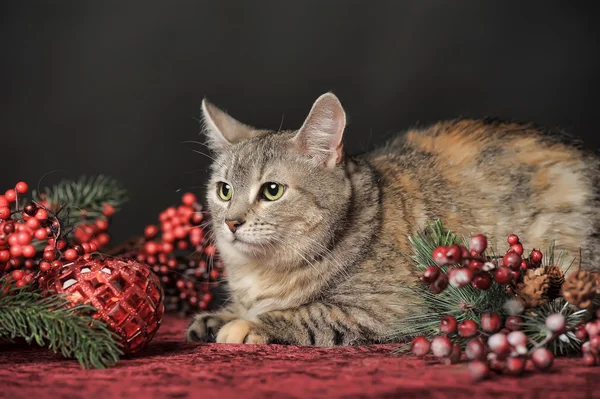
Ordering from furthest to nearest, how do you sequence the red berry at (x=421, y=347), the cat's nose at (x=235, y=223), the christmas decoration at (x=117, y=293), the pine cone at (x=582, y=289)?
the cat's nose at (x=235, y=223) → the christmas decoration at (x=117, y=293) → the red berry at (x=421, y=347) → the pine cone at (x=582, y=289)

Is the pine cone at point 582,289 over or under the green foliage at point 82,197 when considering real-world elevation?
under

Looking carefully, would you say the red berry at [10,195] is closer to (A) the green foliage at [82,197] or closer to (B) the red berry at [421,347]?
(A) the green foliage at [82,197]

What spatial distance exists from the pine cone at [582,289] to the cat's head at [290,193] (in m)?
0.74

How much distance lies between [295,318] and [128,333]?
461 mm

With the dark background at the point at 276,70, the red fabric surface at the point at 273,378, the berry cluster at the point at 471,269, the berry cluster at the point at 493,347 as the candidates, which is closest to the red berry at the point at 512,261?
the berry cluster at the point at 471,269

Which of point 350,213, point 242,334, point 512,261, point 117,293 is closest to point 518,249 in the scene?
point 512,261

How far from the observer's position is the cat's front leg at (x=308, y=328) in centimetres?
185

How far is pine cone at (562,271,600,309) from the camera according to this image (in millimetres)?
1358

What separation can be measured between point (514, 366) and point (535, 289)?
216mm

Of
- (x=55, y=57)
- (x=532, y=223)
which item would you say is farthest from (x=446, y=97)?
(x=55, y=57)

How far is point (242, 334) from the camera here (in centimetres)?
184

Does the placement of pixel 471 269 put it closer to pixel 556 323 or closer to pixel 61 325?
pixel 556 323

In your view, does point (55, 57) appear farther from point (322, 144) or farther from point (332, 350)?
point (332, 350)

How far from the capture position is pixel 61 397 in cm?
126
